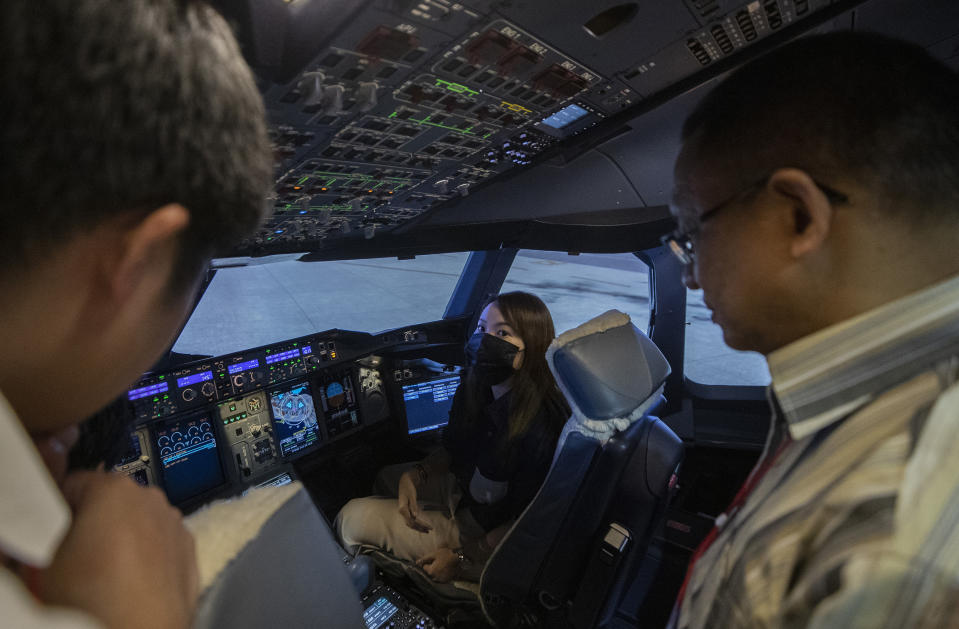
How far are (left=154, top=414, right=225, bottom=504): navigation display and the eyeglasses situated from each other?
2.71 meters

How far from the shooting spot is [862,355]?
24.3 inches

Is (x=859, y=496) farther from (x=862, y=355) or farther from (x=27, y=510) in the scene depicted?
(x=27, y=510)

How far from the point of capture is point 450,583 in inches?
84.9

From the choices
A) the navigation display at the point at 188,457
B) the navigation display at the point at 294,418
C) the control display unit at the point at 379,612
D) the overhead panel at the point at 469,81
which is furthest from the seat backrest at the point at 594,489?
the navigation display at the point at 188,457

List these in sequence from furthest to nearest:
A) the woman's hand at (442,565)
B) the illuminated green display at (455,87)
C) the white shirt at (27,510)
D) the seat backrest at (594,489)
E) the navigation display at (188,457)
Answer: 1. the navigation display at (188,457)
2. the woman's hand at (442,565)
3. the seat backrest at (594,489)
4. the illuminated green display at (455,87)
5. the white shirt at (27,510)

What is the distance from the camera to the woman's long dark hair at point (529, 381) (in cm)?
226

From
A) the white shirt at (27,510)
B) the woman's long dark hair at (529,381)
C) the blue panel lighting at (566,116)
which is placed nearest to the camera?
the white shirt at (27,510)

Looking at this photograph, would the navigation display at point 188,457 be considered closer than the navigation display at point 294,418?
Yes

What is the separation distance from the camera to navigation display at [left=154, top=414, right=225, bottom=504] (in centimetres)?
248

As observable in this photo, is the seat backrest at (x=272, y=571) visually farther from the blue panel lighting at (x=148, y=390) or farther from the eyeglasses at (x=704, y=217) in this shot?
the blue panel lighting at (x=148, y=390)

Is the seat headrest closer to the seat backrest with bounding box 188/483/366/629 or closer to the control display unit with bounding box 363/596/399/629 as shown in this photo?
the seat backrest with bounding box 188/483/366/629

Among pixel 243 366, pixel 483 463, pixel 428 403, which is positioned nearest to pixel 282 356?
pixel 243 366

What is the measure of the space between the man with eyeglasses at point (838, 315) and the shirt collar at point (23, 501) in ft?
2.13

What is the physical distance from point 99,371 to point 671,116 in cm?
177
